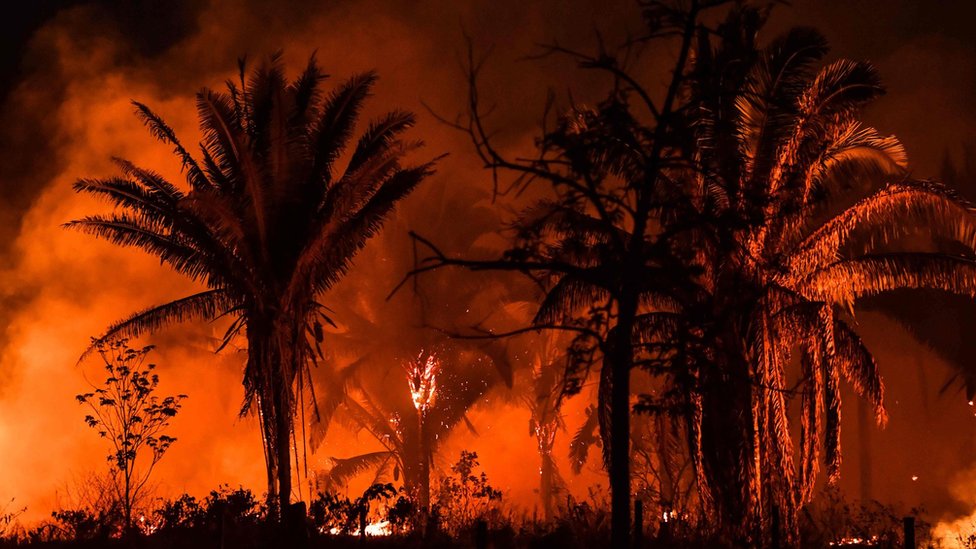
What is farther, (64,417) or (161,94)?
(161,94)

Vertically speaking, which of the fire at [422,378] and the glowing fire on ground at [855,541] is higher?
→ the fire at [422,378]

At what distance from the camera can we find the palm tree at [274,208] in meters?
16.0

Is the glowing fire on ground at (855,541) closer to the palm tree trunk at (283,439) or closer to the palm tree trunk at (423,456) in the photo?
the palm tree trunk at (283,439)

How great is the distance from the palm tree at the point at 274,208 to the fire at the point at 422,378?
12.5m

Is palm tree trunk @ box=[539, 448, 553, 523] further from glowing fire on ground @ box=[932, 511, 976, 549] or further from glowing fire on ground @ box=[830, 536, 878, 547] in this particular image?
glowing fire on ground @ box=[830, 536, 878, 547]

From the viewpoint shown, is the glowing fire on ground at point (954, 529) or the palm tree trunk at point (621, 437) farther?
the glowing fire on ground at point (954, 529)

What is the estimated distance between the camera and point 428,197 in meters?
29.7

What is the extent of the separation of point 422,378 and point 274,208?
44.5ft

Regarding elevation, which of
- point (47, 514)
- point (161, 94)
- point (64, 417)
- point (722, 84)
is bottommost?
point (47, 514)

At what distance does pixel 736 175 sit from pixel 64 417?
88.5ft

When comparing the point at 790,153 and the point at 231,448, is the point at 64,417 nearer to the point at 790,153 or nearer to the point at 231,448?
the point at 231,448

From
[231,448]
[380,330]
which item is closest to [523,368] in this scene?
[380,330]

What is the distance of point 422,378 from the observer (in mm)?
29391

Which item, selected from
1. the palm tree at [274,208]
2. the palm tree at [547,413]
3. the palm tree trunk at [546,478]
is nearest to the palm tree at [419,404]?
the palm tree at [547,413]
